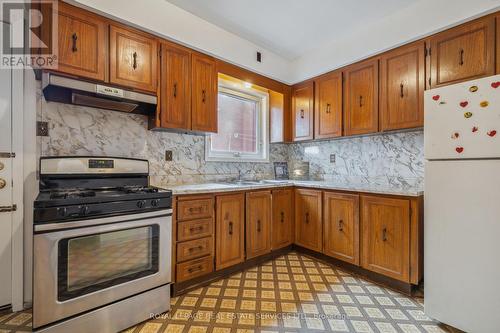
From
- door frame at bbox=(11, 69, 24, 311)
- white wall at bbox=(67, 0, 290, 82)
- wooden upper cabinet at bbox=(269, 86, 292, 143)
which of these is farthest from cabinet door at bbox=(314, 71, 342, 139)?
door frame at bbox=(11, 69, 24, 311)

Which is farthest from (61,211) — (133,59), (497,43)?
(497,43)

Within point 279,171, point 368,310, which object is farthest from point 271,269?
point 279,171

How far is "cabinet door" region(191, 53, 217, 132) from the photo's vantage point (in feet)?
7.89

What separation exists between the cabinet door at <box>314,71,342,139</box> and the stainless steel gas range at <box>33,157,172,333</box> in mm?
2058

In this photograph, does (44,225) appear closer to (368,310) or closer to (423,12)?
(368,310)

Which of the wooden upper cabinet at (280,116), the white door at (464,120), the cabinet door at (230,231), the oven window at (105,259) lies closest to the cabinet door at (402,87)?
the white door at (464,120)

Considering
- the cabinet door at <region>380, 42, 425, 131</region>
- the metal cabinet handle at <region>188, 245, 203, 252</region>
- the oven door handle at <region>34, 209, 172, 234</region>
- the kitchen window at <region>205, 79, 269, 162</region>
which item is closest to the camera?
the oven door handle at <region>34, 209, 172, 234</region>

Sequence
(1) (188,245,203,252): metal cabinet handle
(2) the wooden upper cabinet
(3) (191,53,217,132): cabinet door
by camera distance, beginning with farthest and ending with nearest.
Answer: (2) the wooden upper cabinet < (3) (191,53,217,132): cabinet door < (1) (188,245,203,252): metal cabinet handle

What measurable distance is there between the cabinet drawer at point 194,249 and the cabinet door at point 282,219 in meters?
0.85

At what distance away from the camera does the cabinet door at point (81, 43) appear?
1.72m

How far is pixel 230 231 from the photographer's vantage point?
2389mm

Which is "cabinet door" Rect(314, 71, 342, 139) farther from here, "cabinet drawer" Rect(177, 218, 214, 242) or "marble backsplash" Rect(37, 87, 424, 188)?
"cabinet drawer" Rect(177, 218, 214, 242)

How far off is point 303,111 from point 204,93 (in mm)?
1451

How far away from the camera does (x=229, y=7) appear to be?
226 cm
